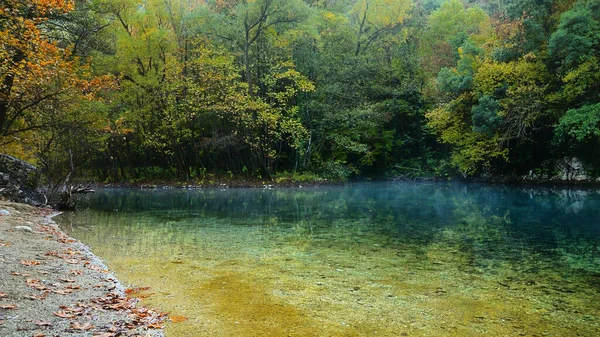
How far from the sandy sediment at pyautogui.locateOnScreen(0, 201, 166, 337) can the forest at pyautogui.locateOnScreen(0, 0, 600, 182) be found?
15.6m

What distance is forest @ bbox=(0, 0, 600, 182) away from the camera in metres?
26.4

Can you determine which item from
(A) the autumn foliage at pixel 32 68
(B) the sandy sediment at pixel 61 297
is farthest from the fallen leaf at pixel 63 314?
(A) the autumn foliage at pixel 32 68

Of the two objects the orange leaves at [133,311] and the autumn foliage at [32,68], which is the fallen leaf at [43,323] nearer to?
the orange leaves at [133,311]

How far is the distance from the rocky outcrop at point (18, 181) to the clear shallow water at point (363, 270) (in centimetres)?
255

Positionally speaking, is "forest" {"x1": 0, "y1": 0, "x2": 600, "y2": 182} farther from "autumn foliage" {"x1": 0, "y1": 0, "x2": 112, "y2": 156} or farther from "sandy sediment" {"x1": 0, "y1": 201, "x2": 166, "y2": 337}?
"sandy sediment" {"x1": 0, "y1": 201, "x2": 166, "y2": 337}

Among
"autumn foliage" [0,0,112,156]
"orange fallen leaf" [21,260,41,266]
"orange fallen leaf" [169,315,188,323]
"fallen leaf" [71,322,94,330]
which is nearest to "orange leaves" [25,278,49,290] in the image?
"orange fallen leaf" [21,260,41,266]

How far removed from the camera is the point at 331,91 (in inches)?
1324

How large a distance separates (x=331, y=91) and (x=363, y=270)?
27.3 meters

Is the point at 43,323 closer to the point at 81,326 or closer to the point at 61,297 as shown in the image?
the point at 81,326

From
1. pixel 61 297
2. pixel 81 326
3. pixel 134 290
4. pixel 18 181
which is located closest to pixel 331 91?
pixel 18 181

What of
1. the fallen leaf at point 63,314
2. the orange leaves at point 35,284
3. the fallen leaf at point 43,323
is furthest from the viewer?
the orange leaves at point 35,284

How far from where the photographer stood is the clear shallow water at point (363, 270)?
509cm

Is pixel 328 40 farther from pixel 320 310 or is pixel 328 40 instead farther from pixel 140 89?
pixel 320 310

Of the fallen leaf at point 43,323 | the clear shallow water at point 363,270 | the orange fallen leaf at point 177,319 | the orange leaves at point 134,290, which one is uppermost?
the fallen leaf at point 43,323
